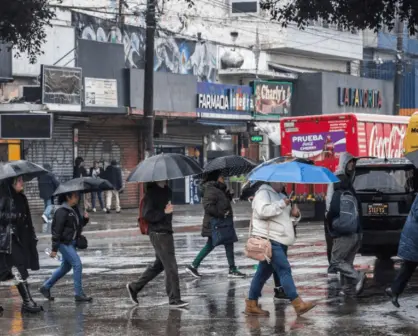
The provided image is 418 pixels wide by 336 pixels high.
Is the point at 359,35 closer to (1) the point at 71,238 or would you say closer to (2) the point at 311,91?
(2) the point at 311,91

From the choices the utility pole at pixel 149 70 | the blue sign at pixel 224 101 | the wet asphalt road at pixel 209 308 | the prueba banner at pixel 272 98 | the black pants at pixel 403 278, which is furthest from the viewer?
the prueba banner at pixel 272 98

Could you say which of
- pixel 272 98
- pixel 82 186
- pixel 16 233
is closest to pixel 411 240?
pixel 82 186

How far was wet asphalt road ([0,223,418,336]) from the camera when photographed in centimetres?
1141

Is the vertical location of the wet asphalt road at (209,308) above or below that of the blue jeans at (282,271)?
below

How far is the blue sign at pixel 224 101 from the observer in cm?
3816

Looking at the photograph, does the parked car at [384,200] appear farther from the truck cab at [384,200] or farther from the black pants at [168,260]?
the black pants at [168,260]

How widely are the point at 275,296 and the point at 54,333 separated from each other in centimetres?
337

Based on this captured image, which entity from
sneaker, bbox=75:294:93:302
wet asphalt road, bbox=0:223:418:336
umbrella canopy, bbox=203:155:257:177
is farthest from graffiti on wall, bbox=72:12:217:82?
sneaker, bbox=75:294:93:302

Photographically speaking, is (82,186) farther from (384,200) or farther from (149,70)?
(149,70)

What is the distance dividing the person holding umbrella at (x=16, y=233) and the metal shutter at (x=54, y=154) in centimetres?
2042

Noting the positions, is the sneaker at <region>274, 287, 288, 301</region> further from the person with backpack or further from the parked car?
the parked car

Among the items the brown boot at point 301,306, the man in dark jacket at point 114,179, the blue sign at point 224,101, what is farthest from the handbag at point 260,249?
the blue sign at point 224,101

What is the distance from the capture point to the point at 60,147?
34.7 meters

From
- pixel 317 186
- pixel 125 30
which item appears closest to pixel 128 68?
pixel 125 30
